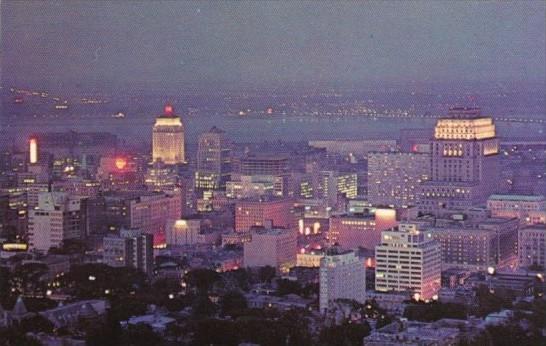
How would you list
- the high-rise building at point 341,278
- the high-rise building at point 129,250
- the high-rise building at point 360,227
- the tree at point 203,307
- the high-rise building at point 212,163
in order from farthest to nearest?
the high-rise building at point 212,163, the high-rise building at point 360,227, the high-rise building at point 129,250, the high-rise building at point 341,278, the tree at point 203,307

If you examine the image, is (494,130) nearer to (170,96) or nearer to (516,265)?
(516,265)

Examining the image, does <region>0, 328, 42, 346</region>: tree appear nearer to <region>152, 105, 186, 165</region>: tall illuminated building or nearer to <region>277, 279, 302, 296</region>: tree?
<region>277, 279, 302, 296</region>: tree

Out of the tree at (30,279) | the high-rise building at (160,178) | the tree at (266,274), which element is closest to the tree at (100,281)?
the tree at (30,279)

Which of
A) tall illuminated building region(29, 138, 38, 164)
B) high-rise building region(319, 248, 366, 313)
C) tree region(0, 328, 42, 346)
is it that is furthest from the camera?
tall illuminated building region(29, 138, 38, 164)

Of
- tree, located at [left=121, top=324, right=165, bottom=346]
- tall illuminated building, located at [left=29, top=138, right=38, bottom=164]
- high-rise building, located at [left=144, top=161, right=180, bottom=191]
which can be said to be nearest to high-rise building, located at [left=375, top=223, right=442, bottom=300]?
tree, located at [left=121, top=324, right=165, bottom=346]

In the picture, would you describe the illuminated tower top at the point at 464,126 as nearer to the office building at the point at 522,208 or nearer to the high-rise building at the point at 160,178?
the office building at the point at 522,208

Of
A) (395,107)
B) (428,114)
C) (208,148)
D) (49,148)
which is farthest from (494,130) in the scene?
(49,148)

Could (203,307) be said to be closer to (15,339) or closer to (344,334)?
(344,334)
